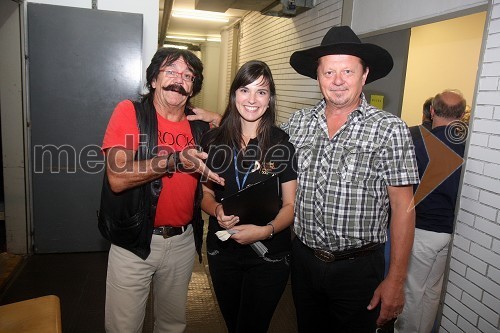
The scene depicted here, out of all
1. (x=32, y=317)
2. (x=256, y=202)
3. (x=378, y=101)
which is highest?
(x=378, y=101)

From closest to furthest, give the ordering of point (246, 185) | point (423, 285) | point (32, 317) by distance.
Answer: point (32, 317) < point (246, 185) < point (423, 285)

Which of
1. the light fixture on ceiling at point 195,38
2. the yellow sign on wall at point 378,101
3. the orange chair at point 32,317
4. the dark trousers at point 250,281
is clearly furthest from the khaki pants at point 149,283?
the light fixture on ceiling at point 195,38

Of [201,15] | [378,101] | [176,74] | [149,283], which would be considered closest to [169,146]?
[176,74]

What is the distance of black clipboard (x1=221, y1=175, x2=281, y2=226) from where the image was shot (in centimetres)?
185

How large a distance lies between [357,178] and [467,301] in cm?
159

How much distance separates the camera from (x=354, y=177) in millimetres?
1911

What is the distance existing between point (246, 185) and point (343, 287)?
30.5 inches

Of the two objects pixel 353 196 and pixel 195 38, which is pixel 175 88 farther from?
pixel 195 38

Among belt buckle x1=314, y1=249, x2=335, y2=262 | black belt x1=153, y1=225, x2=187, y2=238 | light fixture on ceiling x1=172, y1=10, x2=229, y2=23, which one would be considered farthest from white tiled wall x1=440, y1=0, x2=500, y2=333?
light fixture on ceiling x1=172, y1=10, x2=229, y2=23

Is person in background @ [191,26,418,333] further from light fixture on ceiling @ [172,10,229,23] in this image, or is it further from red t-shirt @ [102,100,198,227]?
light fixture on ceiling @ [172,10,229,23]

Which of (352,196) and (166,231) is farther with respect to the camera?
(166,231)

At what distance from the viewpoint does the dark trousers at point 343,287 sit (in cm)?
194

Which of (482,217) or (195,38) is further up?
(195,38)

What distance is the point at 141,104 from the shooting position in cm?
215
